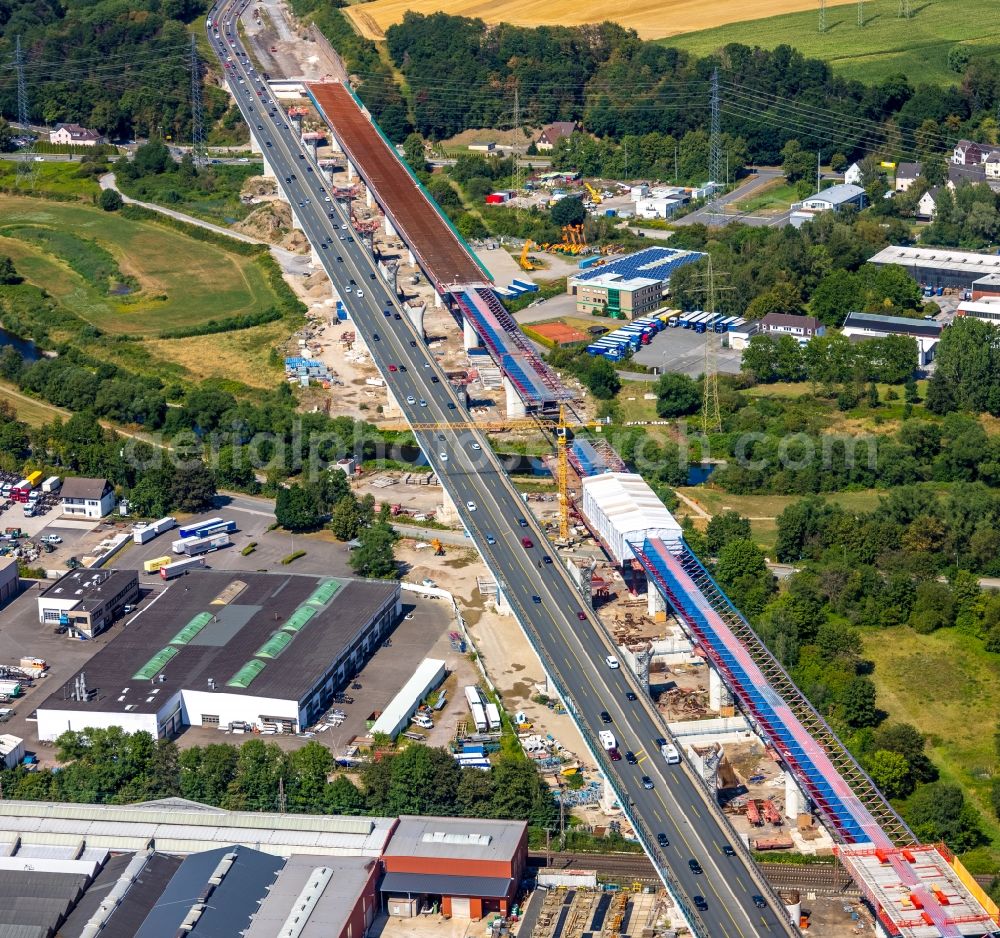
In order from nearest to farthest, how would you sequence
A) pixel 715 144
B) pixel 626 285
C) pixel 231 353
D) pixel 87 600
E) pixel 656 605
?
pixel 656 605 < pixel 87 600 < pixel 231 353 < pixel 626 285 < pixel 715 144

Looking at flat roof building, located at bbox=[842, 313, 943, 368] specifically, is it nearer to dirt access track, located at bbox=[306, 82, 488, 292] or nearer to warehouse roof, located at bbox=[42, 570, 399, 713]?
dirt access track, located at bbox=[306, 82, 488, 292]

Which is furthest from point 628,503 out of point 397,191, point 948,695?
point 397,191

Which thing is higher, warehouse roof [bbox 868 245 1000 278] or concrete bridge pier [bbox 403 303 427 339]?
warehouse roof [bbox 868 245 1000 278]

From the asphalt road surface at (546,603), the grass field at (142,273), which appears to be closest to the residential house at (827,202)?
the asphalt road surface at (546,603)

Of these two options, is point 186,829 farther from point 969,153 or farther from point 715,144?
point 969,153

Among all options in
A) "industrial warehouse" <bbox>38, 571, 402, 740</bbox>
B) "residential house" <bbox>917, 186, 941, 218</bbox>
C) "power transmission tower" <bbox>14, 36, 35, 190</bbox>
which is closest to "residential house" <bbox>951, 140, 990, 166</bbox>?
"residential house" <bbox>917, 186, 941, 218</bbox>

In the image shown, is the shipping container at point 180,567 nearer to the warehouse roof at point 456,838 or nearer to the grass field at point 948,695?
the warehouse roof at point 456,838
